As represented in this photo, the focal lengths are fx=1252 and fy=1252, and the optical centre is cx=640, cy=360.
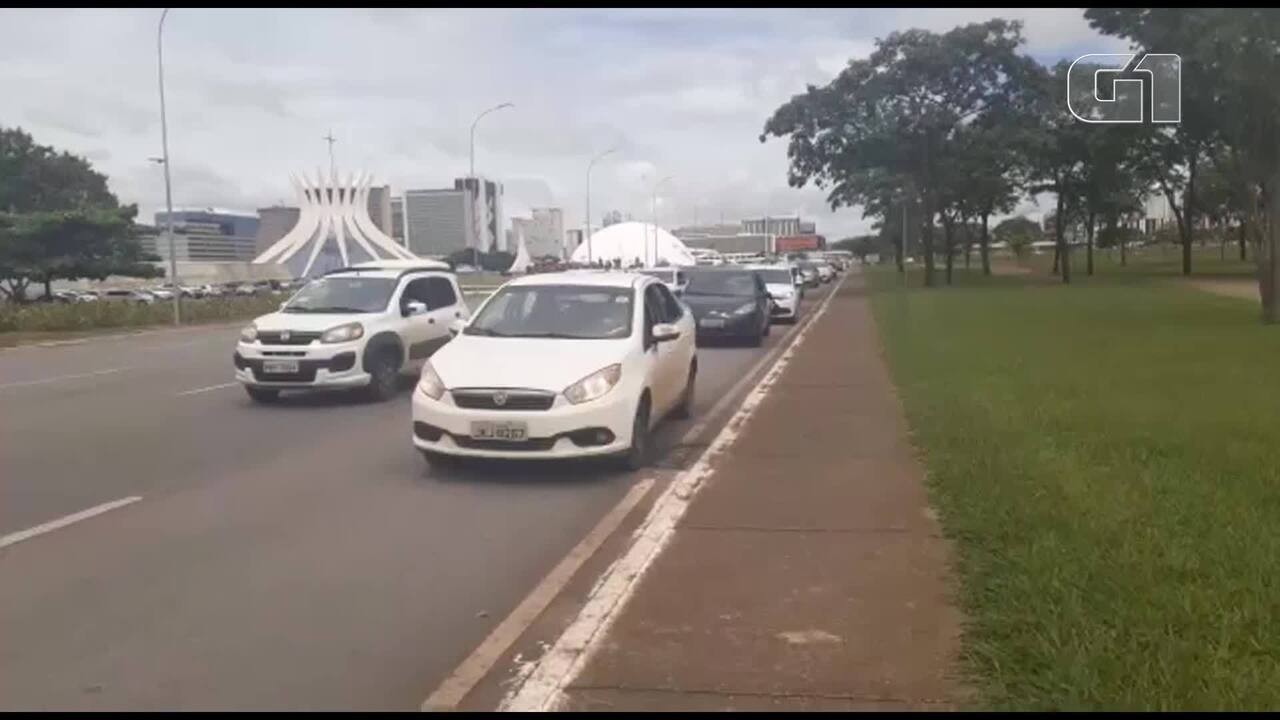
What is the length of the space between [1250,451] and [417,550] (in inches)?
233

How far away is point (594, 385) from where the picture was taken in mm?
9281

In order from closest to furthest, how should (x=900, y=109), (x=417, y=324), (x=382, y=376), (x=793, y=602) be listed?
(x=793, y=602)
(x=382, y=376)
(x=417, y=324)
(x=900, y=109)

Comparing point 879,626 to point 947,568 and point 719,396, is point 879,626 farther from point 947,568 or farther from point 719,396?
point 719,396

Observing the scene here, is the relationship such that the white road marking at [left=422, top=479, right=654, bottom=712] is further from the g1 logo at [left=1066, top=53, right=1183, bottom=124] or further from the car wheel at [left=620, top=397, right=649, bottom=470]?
the g1 logo at [left=1066, top=53, right=1183, bottom=124]

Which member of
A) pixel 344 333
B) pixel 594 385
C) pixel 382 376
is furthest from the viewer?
pixel 382 376

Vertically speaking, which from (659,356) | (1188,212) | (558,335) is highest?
(1188,212)

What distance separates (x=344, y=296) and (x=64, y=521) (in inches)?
284

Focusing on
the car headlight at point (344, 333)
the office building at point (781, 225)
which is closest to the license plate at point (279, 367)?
the car headlight at point (344, 333)

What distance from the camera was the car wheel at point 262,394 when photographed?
1417 centimetres

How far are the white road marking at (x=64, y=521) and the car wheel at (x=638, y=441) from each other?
138 inches

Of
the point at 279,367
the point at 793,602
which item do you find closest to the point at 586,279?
the point at 279,367

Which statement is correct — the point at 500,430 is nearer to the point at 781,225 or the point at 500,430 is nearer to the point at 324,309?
the point at 324,309

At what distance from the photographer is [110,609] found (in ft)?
19.4

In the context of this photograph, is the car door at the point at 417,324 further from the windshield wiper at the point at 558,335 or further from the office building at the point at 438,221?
the office building at the point at 438,221
